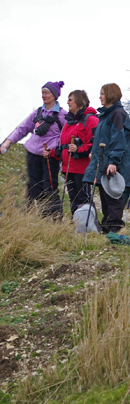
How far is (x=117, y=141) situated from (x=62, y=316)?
2.80 meters

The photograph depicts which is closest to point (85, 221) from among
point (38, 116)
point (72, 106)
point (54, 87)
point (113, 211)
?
point (113, 211)

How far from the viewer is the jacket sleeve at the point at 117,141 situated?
21.3 feet

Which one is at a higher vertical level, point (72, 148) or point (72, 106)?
point (72, 106)

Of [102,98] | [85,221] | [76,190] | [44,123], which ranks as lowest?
[85,221]

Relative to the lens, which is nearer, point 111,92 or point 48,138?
point 111,92


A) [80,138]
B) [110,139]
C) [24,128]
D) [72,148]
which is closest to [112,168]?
[110,139]

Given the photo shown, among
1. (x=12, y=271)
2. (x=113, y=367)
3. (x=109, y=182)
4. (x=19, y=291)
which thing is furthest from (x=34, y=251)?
(x=113, y=367)

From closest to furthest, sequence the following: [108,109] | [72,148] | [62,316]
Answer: [62,316] < [108,109] < [72,148]

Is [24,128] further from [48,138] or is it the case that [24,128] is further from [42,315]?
[42,315]

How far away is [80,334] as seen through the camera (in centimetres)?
384

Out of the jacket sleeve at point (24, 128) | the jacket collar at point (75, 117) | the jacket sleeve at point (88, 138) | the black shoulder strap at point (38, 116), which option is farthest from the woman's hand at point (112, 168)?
the jacket sleeve at point (24, 128)

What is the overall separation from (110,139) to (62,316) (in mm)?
3009

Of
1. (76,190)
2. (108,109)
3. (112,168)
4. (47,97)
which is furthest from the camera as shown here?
(47,97)

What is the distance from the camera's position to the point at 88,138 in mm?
7457
